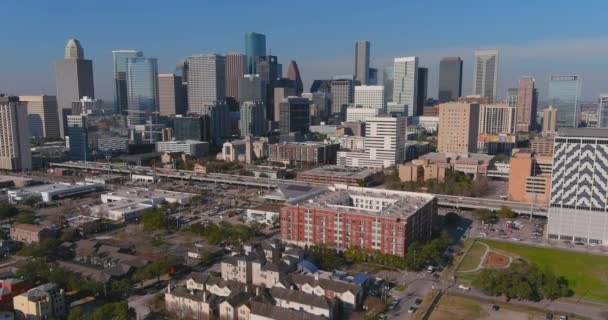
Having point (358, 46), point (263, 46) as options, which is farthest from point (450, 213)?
point (358, 46)

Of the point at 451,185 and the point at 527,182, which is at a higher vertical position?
the point at 527,182

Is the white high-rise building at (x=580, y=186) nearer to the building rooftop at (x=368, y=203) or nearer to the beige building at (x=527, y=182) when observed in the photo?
the building rooftop at (x=368, y=203)

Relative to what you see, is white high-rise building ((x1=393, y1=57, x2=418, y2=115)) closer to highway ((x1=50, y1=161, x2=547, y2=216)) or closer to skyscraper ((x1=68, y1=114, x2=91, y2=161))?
highway ((x1=50, y1=161, x2=547, y2=216))

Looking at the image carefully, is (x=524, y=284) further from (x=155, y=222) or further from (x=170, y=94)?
(x=170, y=94)

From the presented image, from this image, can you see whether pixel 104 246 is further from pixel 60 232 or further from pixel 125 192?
pixel 125 192

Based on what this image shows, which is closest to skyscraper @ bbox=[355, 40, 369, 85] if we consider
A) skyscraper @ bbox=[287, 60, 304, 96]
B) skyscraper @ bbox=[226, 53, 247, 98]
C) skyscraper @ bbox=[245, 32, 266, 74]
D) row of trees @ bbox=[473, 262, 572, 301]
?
skyscraper @ bbox=[287, 60, 304, 96]

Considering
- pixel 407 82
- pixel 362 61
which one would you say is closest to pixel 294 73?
pixel 362 61
